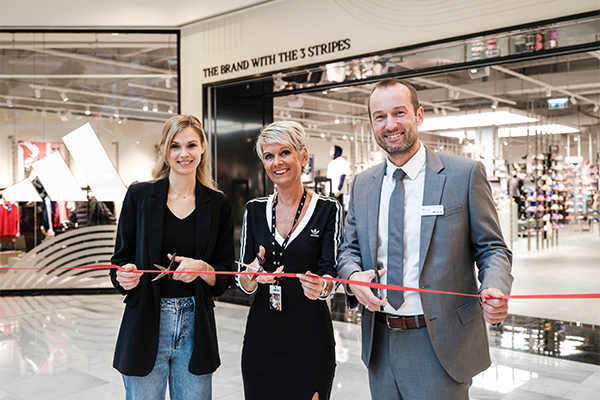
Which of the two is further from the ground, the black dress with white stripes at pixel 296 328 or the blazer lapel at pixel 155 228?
the blazer lapel at pixel 155 228

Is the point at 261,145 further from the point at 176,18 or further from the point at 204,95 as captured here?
the point at 176,18

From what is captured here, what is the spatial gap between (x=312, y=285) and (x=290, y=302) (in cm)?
22

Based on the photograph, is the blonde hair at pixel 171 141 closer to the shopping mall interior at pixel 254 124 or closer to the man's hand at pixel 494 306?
the man's hand at pixel 494 306

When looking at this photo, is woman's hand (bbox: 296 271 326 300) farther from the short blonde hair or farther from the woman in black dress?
the short blonde hair

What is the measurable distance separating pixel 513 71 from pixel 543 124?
1802 mm

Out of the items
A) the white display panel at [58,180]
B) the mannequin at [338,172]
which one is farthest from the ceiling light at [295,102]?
the white display panel at [58,180]

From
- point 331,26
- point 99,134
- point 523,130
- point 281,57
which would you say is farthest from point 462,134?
point 99,134

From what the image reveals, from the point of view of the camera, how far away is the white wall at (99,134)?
8125mm

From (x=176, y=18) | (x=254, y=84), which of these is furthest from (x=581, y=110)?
(x=176, y=18)

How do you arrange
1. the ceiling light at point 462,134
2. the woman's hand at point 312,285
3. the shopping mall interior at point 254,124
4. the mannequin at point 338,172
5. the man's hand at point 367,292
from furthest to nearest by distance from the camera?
the mannequin at point 338,172
the ceiling light at point 462,134
the shopping mall interior at point 254,124
the woman's hand at point 312,285
the man's hand at point 367,292

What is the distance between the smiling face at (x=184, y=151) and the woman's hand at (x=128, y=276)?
18.5 inches

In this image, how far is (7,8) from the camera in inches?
299

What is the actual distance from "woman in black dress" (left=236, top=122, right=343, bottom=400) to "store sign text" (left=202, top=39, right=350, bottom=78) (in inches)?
160

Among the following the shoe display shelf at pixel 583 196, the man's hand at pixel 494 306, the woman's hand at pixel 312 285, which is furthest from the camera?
the shoe display shelf at pixel 583 196
